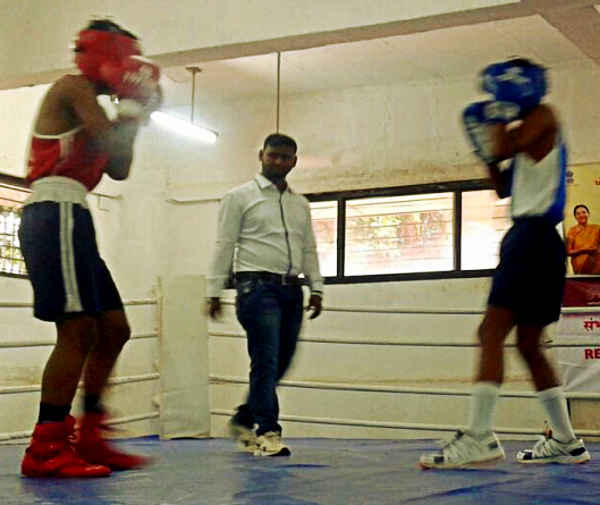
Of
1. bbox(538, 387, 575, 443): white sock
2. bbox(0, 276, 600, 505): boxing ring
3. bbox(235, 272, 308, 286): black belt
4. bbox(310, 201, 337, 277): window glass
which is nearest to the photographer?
bbox(0, 276, 600, 505): boxing ring

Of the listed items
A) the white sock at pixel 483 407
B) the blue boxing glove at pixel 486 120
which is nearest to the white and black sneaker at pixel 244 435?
the white sock at pixel 483 407

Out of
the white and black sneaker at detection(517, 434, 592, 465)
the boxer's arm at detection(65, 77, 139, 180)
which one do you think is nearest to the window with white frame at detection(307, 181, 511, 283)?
the white and black sneaker at detection(517, 434, 592, 465)

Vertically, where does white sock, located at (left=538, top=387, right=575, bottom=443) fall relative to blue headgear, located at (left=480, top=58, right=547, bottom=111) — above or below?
below

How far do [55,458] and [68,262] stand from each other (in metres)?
0.45

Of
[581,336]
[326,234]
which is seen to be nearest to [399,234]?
[326,234]

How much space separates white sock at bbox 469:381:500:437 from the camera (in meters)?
2.32

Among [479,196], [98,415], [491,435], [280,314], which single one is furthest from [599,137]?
[98,415]

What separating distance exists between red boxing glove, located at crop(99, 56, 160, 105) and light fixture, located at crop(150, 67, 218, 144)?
392cm

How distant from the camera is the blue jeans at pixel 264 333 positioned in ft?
Answer: 9.96

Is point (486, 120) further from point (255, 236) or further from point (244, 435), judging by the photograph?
point (244, 435)

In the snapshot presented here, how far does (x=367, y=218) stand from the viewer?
716 centimetres

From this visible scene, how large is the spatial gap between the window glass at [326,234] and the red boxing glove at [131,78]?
4937 mm

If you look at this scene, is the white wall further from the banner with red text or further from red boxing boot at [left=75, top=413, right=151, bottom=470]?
red boxing boot at [left=75, top=413, right=151, bottom=470]

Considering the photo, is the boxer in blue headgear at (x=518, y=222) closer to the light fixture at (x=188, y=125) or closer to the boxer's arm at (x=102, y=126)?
the boxer's arm at (x=102, y=126)
